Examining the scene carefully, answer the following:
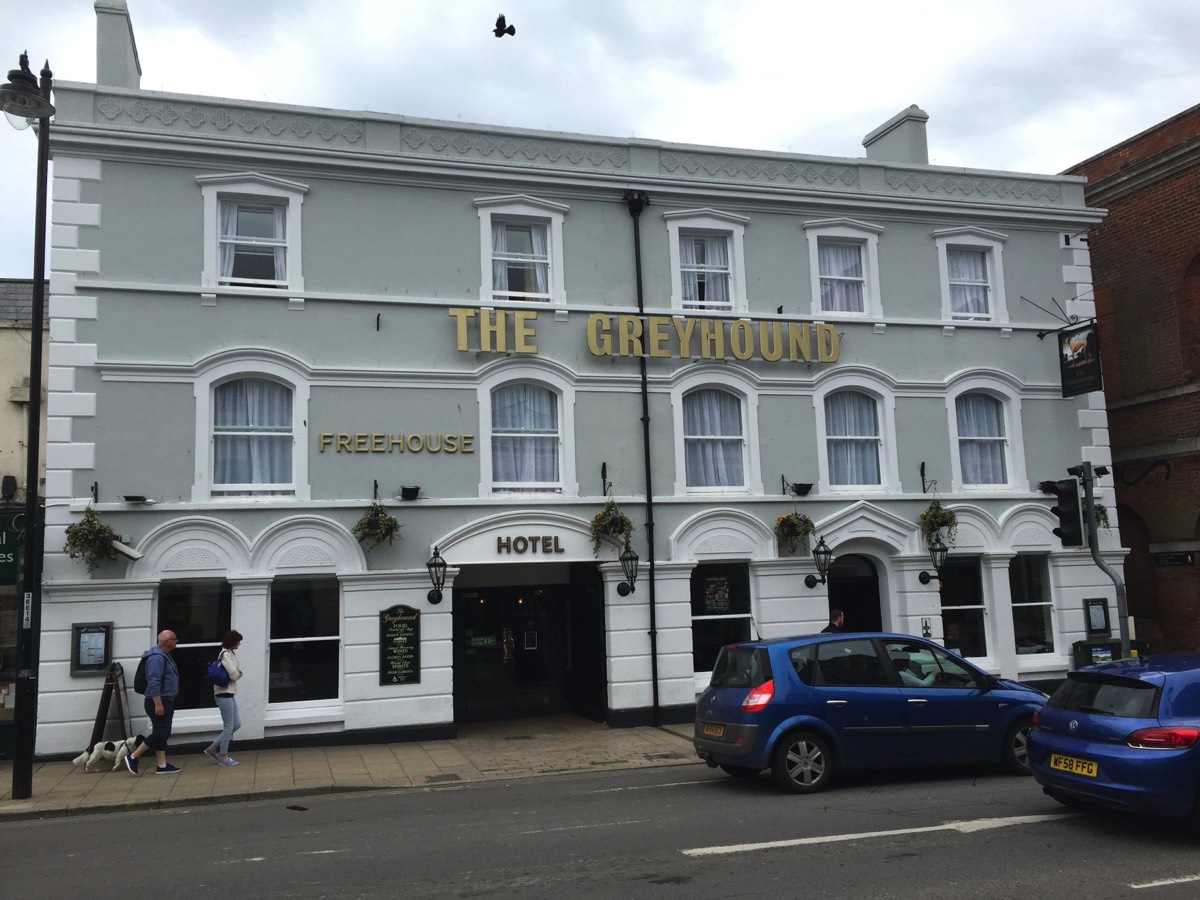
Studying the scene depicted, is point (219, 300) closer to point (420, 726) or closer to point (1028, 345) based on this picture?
point (420, 726)

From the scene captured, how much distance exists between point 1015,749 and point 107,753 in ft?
35.6

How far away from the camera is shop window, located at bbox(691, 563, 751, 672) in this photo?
17.0m

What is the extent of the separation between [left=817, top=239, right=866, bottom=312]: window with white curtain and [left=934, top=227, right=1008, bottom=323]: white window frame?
1.53 metres

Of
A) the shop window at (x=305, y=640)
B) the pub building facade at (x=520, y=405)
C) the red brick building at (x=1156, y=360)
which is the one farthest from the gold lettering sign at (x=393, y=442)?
the red brick building at (x=1156, y=360)

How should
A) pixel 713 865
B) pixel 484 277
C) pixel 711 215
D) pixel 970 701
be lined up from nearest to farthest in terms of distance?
pixel 713 865 < pixel 970 701 < pixel 484 277 < pixel 711 215

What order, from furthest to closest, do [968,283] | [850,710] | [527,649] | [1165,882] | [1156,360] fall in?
[1156,360]
[968,283]
[527,649]
[850,710]
[1165,882]

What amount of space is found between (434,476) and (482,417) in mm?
1188

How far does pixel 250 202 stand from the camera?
15.9 meters

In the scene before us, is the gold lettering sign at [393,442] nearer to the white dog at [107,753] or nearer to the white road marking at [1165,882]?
the white dog at [107,753]

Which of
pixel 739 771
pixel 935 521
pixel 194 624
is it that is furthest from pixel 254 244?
pixel 935 521

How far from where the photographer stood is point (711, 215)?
58.1 feet

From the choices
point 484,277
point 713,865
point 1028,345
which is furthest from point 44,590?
point 1028,345

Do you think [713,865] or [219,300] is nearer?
[713,865]

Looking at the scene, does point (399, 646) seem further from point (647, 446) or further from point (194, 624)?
point (647, 446)
